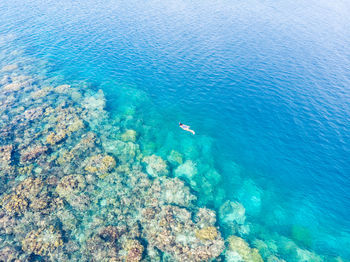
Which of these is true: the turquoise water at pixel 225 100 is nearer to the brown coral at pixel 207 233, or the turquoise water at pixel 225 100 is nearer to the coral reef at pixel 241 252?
the coral reef at pixel 241 252

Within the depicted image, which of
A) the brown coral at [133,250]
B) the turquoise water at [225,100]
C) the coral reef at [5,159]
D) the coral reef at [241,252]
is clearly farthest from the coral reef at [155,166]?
the coral reef at [5,159]

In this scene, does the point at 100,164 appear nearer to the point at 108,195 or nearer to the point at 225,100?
the point at 108,195

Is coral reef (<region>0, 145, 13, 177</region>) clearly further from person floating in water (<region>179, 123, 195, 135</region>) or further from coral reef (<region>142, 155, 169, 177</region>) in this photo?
person floating in water (<region>179, 123, 195, 135</region>)

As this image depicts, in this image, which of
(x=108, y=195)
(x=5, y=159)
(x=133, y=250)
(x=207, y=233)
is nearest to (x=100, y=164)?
(x=108, y=195)

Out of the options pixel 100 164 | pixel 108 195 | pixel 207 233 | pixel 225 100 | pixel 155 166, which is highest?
pixel 225 100

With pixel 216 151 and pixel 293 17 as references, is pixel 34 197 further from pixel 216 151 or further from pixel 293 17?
pixel 293 17

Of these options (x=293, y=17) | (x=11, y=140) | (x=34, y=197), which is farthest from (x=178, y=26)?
(x=34, y=197)

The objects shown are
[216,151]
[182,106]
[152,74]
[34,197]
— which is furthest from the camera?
[152,74]

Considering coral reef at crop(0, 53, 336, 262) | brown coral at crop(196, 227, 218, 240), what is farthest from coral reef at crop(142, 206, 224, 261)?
coral reef at crop(0, 53, 336, 262)
